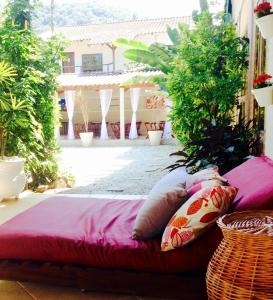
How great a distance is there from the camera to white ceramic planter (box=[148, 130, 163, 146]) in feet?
41.0

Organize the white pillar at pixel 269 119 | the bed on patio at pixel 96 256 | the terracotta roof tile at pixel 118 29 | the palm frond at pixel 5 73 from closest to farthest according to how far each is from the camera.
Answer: the bed on patio at pixel 96 256, the white pillar at pixel 269 119, the palm frond at pixel 5 73, the terracotta roof tile at pixel 118 29

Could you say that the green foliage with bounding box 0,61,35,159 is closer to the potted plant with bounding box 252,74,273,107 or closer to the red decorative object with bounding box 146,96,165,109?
the potted plant with bounding box 252,74,273,107

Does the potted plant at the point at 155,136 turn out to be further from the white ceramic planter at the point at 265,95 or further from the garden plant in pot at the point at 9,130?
the white ceramic planter at the point at 265,95

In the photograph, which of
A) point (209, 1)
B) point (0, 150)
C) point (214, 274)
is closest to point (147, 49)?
point (209, 1)

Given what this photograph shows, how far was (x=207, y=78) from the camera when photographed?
462 cm

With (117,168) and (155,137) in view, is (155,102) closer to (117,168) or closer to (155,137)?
(155,137)

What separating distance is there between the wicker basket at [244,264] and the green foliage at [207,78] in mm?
2856

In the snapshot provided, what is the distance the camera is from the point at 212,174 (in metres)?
2.57

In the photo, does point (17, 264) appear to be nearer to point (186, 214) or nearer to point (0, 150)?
point (186, 214)

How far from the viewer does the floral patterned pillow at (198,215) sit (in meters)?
1.96

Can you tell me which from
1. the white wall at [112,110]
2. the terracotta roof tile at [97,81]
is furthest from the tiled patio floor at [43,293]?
the white wall at [112,110]

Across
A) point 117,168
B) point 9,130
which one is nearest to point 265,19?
point 9,130

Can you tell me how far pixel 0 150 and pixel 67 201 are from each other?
2.26 metres

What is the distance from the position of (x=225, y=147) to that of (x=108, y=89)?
413 inches
